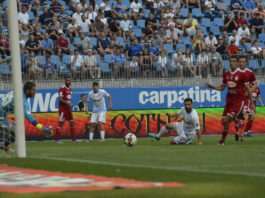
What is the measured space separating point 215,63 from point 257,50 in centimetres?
302

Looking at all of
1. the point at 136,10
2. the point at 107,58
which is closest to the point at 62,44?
the point at 107,58

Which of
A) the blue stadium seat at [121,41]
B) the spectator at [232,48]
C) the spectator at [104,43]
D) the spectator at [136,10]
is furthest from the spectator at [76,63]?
the spectator at [232,48]

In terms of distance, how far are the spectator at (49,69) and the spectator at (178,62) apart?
16.3 feet

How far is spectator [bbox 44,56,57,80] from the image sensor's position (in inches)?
1179

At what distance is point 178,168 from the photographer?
1442 centimetres

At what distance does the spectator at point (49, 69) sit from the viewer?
2996 cm

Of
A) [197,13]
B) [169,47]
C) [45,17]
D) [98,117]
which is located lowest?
[98,117]

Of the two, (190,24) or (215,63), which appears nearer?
(215,63)

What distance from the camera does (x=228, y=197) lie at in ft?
33.6

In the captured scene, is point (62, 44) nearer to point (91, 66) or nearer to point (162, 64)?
point (91, 66)

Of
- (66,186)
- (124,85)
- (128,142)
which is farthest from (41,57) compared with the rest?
(66,186)

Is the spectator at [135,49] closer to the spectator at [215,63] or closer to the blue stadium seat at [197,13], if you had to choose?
the spectator at [215,63]

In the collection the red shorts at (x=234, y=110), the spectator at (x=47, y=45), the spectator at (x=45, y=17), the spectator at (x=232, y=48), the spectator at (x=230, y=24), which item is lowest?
the red shorts at (x=234, y=110)

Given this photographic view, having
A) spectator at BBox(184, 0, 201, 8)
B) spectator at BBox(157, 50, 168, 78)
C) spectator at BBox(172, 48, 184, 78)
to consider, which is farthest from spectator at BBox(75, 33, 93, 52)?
spectator at BBox(184, 0, 201, 8)
